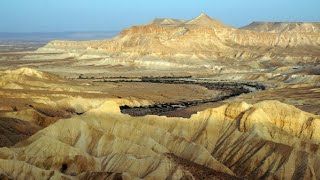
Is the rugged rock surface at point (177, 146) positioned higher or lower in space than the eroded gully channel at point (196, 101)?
higher

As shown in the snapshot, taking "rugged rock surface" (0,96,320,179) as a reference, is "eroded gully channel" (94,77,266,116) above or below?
below

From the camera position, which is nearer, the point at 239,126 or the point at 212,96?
the point at 239,126

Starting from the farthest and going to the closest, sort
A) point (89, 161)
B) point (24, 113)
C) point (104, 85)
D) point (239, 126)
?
point (104, 85), point (24, 113), point (239, 126), point (89, 161)

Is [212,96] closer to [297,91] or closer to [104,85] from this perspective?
[297,91]

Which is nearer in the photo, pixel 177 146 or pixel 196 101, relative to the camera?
pixel 177 146

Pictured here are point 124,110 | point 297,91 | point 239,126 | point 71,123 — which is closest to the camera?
point 71,123

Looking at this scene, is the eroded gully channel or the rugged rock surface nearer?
the rugged rock surface

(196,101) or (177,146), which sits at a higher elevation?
(177,146)

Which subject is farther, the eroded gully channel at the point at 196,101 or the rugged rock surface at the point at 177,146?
the eroded gully channel at the point at 196,101

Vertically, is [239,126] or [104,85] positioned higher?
[239,126]

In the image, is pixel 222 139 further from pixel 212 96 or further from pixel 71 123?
pixel 212 96

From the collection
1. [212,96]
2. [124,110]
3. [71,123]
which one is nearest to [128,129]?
[71,123]
